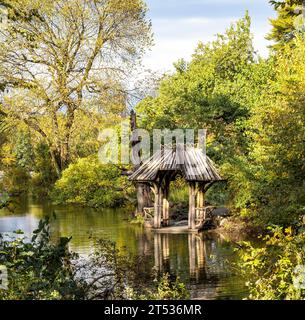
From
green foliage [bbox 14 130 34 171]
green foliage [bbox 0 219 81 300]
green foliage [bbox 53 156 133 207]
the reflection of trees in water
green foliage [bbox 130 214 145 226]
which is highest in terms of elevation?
green foliage [bbox 14 130 34 171]

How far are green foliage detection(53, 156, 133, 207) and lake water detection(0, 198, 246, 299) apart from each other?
5.74 ft

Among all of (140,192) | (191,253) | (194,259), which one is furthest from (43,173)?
(194,259)

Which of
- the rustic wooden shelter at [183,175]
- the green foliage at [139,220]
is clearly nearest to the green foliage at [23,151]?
the green foliage at [139,220]

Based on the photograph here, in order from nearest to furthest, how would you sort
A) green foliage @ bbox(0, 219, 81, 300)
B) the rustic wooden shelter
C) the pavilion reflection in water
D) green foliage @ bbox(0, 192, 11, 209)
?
green foliage @ bbox(0, 219, 81, 300), green foliage @ bbox(0, 192, 11, 209), the pavilion reflection in water, the rustic wooden shelter

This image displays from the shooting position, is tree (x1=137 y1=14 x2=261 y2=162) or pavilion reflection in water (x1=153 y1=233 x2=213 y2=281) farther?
tree (x1=137 y1=14 x2=261 y2=162)

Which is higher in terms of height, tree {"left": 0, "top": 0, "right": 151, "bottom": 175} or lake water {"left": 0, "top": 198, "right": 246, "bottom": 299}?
tree {"left": 0, "top": 0, "right": 151, "bottom": 175}

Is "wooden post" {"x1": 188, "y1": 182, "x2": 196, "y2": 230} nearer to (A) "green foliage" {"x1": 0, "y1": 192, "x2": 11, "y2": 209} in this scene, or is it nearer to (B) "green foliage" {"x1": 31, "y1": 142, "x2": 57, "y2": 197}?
(A) "green foliage" {"x1": 0, "y1": 192, "x2": 11, "y2": 209}

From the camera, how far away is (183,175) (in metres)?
22.3

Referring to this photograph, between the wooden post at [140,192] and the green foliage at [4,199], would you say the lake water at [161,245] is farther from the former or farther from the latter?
the green foliage at [4,199]

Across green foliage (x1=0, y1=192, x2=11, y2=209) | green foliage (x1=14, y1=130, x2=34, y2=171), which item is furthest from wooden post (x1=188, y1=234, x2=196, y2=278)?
green foliage (x1=14, y1=130, x2=34, y2=171)

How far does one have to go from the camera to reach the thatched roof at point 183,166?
22.1m

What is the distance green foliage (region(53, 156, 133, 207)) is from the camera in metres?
32.5
